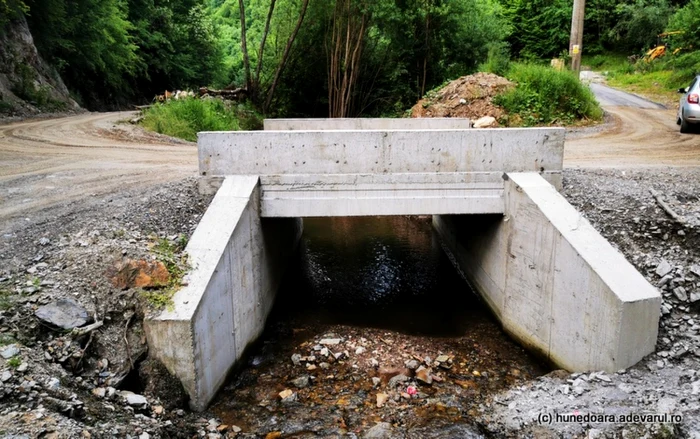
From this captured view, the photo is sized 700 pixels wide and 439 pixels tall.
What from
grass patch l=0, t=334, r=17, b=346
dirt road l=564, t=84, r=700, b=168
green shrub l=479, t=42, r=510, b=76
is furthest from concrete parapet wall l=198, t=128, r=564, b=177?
green shrub l=479, t=42, r=510, b=76

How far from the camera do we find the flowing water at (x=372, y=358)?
5484 mm

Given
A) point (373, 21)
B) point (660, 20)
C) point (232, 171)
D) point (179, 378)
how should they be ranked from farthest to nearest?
point (660, 20) → point (373, 21) → point (232, 171) → point (179, 378)

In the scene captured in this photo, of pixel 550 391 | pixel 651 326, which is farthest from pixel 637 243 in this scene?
pixel 550 391

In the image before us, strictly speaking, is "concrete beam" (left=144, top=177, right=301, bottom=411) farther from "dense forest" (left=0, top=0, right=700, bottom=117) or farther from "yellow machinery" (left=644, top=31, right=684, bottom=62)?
"yellow machinery" (left=644, top=31, right=684, bottom=62)

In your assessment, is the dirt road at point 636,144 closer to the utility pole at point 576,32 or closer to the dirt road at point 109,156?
the dirt road at point 109,156

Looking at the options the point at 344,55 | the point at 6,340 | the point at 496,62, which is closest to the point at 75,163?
the point at 6,340

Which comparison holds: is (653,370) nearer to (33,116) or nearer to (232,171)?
(232,171)

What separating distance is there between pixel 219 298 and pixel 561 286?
13.3ft

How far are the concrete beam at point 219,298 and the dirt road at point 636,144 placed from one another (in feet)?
19.8

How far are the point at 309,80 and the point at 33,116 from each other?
37.0 feet

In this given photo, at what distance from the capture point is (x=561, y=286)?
617cm

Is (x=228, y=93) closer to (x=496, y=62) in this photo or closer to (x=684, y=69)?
(x=496, y=62)

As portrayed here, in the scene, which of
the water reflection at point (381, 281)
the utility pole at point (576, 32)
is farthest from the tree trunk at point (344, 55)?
the water reflection at point (381, 281)

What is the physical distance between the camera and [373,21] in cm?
2116
